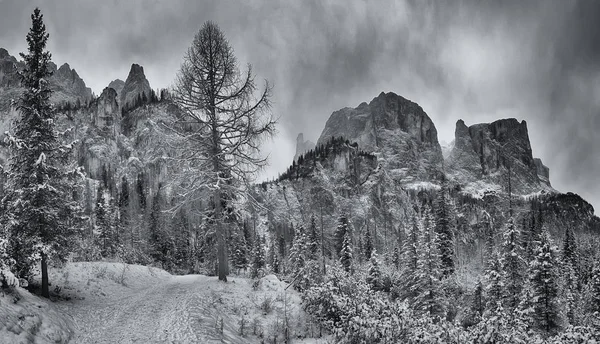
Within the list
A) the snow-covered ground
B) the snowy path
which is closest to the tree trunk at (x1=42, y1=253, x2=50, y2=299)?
the snow-covered ground

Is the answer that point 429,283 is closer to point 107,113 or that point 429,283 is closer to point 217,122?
point 217,122

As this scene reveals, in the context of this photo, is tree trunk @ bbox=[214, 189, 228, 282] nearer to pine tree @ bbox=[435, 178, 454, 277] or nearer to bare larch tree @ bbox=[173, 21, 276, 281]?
bare larch tree @ bbox=[173, 21, 276, 281]

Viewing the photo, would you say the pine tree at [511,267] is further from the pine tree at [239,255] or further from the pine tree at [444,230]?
the pine tree at [239,255]

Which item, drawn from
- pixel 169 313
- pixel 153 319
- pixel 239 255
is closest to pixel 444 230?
pixel 239 255

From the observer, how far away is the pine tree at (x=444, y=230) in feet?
119

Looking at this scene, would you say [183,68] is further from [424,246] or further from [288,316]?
[424,246]

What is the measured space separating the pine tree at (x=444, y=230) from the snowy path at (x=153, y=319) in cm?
3079

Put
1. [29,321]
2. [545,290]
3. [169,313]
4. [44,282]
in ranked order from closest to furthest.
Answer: [29,321] → [169,313] → [44,282] → [545,290]

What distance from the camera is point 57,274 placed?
13820 millimetres

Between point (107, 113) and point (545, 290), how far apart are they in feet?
658

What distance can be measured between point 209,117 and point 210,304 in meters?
8.28

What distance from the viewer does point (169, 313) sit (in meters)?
9.39

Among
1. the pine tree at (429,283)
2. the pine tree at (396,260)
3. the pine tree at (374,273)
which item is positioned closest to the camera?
the pine tree at (429,283)

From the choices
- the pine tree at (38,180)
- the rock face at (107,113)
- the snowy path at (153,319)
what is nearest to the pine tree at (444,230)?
the snowy path at (153,319)
